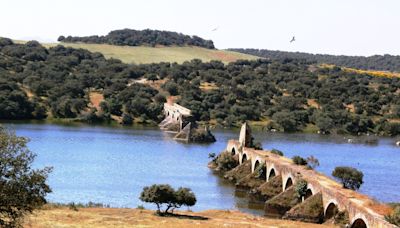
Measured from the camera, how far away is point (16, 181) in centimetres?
3769

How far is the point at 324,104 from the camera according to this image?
180m

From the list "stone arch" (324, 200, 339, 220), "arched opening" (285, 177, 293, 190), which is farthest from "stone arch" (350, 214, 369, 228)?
"arched opening" (285, 177, 293, 190)

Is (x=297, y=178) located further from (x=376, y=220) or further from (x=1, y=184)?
(x=1, y=184)

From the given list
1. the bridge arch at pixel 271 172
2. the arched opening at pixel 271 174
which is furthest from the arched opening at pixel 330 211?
the arched opening at pixel 271 174

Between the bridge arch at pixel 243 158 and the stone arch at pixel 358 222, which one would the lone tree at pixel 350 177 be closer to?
the stone arch at pixel 358 222

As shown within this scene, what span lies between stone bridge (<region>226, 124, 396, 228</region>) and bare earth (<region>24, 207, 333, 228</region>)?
2.75 metres

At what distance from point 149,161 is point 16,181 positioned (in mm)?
62628

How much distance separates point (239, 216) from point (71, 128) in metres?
90.2

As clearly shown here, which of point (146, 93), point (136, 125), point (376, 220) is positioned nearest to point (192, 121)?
point (136, 125)

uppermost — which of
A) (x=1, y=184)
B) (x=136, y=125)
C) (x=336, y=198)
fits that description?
(x=1, y=184)

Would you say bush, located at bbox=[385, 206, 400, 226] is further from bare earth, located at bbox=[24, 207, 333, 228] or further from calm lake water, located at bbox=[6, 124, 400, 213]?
calm lake water, located at bbox=[6, 124, 400, 213]

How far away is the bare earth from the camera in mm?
49500

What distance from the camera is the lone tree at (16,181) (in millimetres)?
37281

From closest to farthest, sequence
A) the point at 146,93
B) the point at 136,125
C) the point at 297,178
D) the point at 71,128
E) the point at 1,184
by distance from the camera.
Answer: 1. the point at 1,184
2. the point at 297,178
3. the point at 71,128
4. the point at 136,125
5. the point at 146,93
